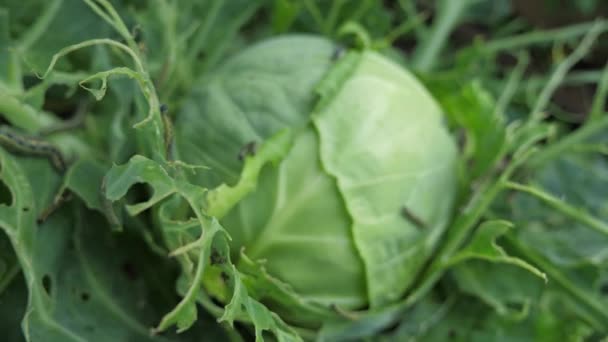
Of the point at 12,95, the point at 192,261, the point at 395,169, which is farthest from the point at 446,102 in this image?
the point at 12,95

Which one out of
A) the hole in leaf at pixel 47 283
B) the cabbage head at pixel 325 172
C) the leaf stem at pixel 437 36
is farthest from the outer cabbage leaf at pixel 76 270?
the leaf stem at pixel 437 36

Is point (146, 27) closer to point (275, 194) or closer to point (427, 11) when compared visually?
point (275, 194)

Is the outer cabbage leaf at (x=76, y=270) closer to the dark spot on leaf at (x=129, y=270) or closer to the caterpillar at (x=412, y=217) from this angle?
the dark spot on leaf at (x=129, y=270)

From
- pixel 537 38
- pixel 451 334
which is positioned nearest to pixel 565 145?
pixel 537 38

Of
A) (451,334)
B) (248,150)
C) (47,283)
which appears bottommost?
(451,334)

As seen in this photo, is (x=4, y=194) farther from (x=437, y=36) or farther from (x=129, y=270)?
(x=437, y=36)
